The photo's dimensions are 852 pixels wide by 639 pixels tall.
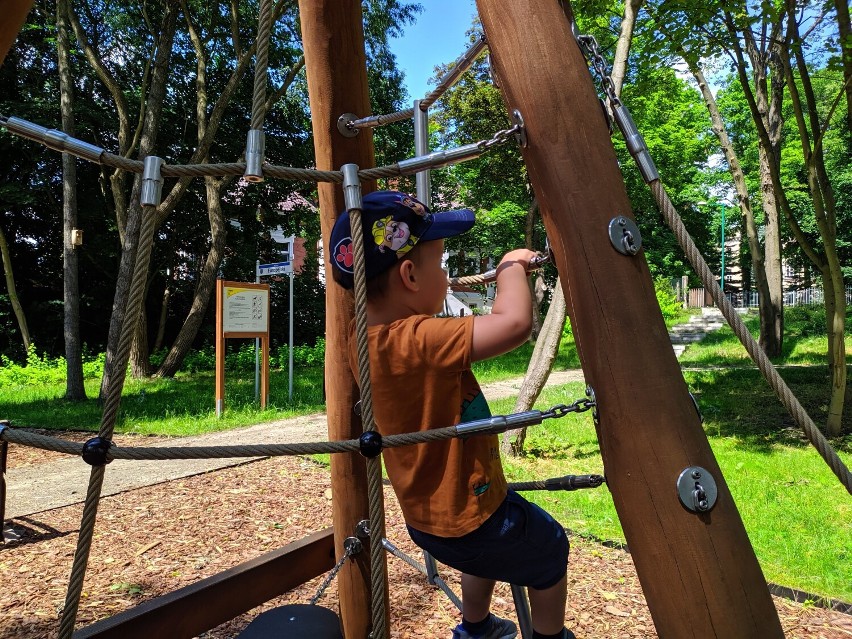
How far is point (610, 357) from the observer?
1.17m

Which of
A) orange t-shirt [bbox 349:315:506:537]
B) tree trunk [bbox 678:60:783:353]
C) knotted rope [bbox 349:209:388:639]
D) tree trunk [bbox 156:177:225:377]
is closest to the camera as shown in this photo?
knotted rope [bbox 349:209:388:639]

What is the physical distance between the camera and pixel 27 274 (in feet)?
44.1

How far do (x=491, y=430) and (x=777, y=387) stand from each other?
63cm

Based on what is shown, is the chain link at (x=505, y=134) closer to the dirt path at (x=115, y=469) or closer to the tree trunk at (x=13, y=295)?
the dirt path at (x=115, y=469)

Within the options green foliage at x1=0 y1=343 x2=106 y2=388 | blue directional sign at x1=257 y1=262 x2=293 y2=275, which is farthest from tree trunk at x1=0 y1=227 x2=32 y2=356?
blue directional sign at x1=257 y1=262 x2=293 y2=275

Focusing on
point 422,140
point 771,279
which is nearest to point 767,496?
point 422,140

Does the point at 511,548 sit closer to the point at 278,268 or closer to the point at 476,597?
the point at 476,597

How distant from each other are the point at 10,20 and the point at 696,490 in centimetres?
212

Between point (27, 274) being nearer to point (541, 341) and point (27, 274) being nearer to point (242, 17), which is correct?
point (242, 17)

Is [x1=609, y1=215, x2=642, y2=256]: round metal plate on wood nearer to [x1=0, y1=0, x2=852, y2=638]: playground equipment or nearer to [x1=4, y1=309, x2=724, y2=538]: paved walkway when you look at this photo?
[x1=0, y1=0, x2=852, y2=638]: playground equipment

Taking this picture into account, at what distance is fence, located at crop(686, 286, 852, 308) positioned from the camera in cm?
2608

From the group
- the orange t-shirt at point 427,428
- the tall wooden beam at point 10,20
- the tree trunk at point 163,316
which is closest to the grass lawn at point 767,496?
the orange t-shirt at point 427,428

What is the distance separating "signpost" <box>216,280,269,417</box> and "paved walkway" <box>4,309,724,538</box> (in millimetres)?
893

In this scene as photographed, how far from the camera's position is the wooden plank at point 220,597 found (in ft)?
6.16
